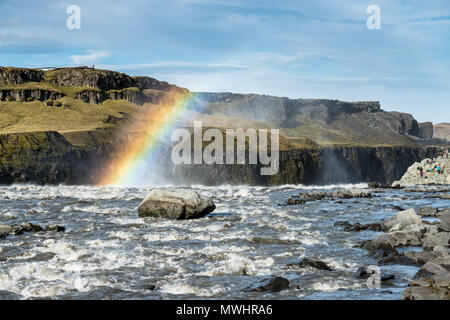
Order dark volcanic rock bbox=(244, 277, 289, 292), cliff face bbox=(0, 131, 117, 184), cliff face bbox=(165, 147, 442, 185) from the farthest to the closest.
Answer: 1. cliff face bbox=(165, 147, 442, 185)
2. cliff face bbox=(0, 131, 117, 184)
3. dark volcanic rock bbox=(244, 277, 289, 292)

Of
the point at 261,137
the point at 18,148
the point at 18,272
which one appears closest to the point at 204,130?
the point at 261,137

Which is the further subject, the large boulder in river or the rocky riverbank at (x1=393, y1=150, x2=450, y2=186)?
the rocky riverbank at (x1=393, y1=150, x2=450, y2=186)

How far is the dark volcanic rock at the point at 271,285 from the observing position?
718 inches

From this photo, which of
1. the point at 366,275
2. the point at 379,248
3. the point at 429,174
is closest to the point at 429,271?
the point at 366,275

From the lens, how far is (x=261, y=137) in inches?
7530

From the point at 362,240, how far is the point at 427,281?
11645 millimetres

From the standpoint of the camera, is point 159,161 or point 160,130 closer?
point 159,161

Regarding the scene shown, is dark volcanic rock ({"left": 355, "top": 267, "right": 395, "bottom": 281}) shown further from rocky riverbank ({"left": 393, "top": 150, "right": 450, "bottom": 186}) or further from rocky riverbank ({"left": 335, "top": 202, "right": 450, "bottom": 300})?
rocky riverbank ({"left": 393, "top": 150, "right": 450, "bottom": 186})

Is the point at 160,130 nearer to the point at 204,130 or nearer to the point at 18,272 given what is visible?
the point at 204,130

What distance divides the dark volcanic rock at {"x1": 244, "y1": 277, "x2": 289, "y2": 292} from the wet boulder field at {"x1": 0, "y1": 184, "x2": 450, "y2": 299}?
80mm

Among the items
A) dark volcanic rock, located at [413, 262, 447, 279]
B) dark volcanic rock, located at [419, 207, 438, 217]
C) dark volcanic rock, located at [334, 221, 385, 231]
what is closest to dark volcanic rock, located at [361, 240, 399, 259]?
dark volcanic rock, located at [413, 262, 447, 279]

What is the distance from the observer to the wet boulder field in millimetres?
18453

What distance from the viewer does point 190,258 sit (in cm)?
2450
